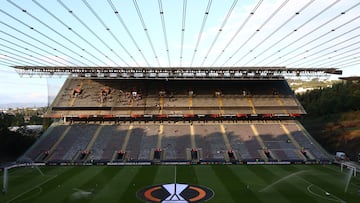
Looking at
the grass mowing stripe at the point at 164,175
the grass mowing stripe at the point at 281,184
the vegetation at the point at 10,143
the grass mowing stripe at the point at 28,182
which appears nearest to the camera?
the grass mowing stripe at the point at 281,184

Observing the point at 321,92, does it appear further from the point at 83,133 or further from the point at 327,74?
the point at 83,133

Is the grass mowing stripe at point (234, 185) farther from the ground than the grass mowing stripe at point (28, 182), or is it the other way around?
the grass mowing stripe at point (234, 185)

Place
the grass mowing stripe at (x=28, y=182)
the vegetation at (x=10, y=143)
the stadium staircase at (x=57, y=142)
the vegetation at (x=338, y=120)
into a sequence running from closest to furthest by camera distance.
A: the grass mowing stripe at (x=28, y=182), the stadium staircase at (x=57, y=142), the vegetation at (x=10, y=143), the vegetation at (x=338, y=120)

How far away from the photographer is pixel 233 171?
1505 inches

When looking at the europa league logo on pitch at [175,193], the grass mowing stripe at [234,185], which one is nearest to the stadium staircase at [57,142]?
the europa league logo on pitch at [175,193]

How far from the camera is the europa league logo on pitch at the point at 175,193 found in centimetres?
2633

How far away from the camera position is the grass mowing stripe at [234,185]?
26969mm

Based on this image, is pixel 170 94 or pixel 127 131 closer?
pixel 127 131

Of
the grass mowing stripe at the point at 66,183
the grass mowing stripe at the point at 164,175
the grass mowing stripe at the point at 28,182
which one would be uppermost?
the grass mowing stripe at the point at 164,175

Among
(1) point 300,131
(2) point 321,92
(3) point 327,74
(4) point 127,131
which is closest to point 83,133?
(4) point 127,131

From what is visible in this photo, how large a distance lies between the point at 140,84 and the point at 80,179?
101ft

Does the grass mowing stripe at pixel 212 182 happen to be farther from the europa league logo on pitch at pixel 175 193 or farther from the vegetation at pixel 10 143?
the vegetation at pixel 10 143

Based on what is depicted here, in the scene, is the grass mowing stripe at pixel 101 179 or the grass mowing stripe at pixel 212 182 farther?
the grass mowing stripe at pixel 101 179

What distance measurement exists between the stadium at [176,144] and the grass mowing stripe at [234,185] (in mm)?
101
